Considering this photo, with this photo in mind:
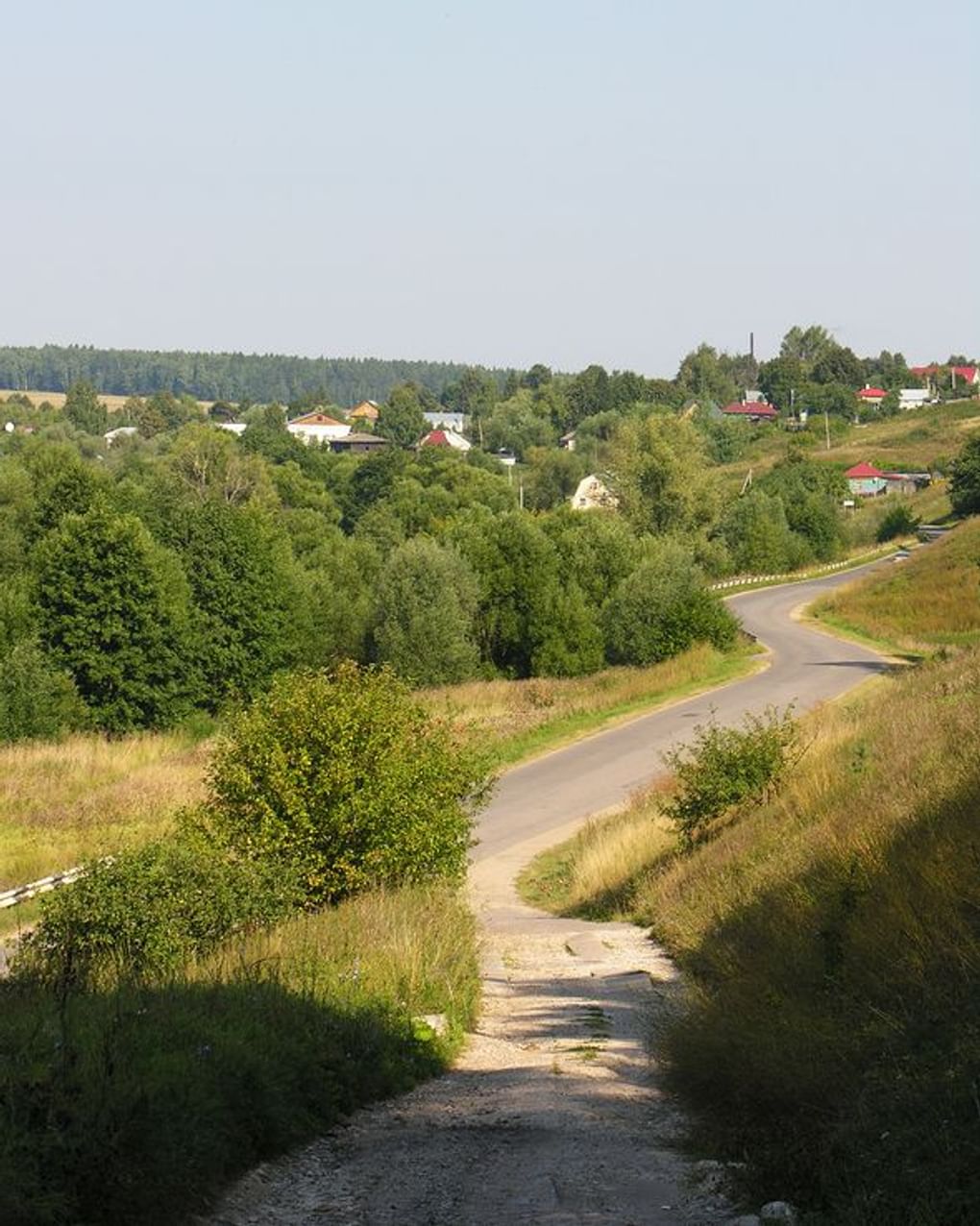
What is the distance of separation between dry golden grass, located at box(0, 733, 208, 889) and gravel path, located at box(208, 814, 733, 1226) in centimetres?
1171

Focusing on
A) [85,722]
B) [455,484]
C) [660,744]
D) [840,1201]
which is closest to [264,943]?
[840,1201]

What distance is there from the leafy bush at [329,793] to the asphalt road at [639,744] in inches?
397

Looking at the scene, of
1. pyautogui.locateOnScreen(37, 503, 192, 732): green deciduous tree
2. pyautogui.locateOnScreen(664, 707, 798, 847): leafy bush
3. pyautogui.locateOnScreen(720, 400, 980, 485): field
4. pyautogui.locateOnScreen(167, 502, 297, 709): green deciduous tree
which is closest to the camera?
pyautogui.locateOnScreen(664, 707, 798, 847): leafy bush

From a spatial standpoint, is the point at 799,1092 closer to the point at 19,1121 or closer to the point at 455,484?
the point at 19,1121

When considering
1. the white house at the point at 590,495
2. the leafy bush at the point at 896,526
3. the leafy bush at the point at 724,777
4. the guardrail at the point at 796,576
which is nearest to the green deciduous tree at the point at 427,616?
the guardrail at the point at 796,576

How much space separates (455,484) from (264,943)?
10791cm

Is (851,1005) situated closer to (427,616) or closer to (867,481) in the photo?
(427,616)

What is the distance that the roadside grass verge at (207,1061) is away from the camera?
281 inches

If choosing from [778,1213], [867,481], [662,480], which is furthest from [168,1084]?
[867,481]

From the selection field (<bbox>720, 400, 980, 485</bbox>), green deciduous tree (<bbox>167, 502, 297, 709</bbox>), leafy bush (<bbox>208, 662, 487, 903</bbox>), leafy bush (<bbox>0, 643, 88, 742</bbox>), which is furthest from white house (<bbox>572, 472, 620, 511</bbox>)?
leafy bush (<bbox>208, 662, 487, 903</bbox>)

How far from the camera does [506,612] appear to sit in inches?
2739

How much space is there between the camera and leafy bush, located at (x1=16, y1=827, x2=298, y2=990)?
40.8ft

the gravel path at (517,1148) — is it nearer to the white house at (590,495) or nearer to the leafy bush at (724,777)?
the leafy bush at (724,777)

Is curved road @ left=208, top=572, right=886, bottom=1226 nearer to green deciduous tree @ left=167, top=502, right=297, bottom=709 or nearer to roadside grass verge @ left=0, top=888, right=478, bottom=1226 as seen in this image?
roadside grass verge @ left=0, top=888, right=478, bottom=1226
